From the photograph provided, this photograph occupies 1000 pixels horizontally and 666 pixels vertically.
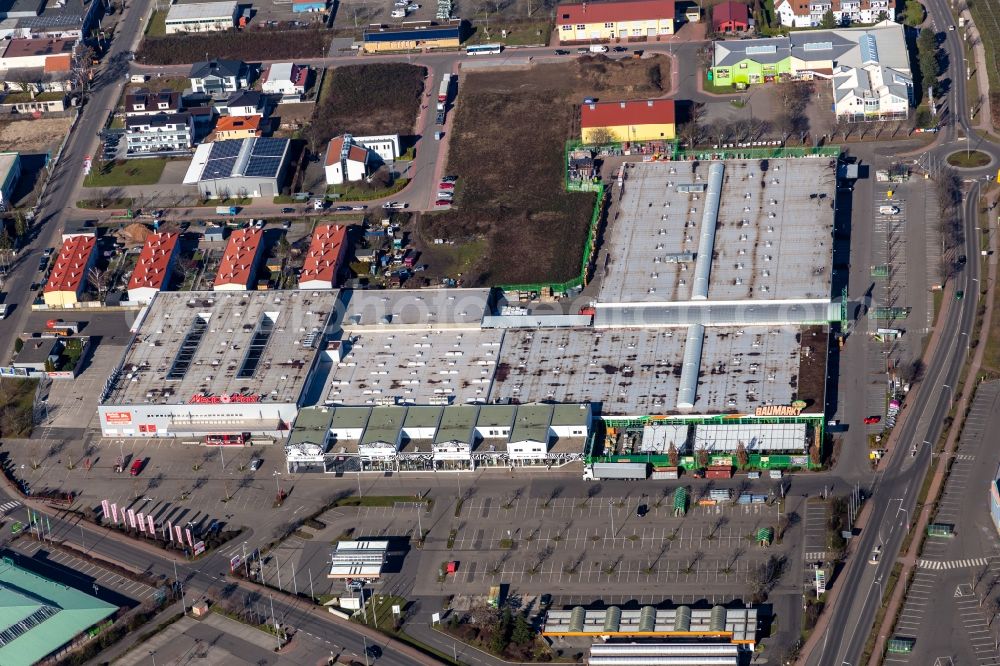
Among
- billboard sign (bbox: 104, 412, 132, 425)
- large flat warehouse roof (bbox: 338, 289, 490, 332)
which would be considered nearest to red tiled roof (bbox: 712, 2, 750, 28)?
large flat warehouse roof (bbox: 338, 289, 490, 332)

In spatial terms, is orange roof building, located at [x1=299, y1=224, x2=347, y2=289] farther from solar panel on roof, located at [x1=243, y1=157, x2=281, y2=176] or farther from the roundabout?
the roundabout

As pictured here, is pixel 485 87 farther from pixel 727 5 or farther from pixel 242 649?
pixel 242 649

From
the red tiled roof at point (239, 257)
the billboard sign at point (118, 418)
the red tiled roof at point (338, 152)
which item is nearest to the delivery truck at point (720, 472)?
the billboard sign at point (118, 418)

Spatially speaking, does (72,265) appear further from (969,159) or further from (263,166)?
(969,159)

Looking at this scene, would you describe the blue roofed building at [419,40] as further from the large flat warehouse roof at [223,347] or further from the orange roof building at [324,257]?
the large flat warehouse roof at [223,347]

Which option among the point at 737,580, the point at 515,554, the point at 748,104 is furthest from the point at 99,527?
the point at 748,104

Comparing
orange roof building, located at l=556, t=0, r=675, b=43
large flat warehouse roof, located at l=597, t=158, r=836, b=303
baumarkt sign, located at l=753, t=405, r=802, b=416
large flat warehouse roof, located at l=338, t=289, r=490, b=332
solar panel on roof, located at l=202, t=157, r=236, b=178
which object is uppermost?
orange roof building, located at l=556, t=0, r=675, b=43
